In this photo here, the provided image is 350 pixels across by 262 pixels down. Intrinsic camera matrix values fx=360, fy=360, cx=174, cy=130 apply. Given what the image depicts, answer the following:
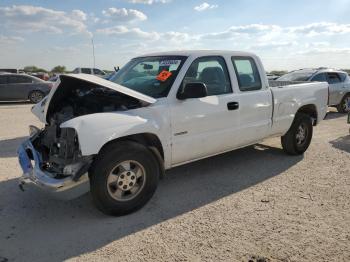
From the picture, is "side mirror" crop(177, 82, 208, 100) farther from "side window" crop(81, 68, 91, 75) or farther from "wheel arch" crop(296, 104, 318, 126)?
"side window" crop(81, 68, 91, 75)

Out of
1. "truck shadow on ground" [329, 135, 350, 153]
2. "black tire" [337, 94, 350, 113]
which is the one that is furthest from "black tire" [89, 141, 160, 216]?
"black tire" [337, 94, 350, 113]

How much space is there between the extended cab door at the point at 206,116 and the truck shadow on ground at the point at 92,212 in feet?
1.70

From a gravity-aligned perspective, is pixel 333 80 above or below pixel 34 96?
above

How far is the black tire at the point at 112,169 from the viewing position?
12.7ft

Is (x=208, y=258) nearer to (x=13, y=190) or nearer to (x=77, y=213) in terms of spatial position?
(x=77, y=213)

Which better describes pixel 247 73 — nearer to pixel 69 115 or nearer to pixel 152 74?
pixel 152 74

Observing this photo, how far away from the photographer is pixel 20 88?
17.1m

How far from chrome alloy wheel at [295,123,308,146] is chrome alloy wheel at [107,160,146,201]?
11.8 feet

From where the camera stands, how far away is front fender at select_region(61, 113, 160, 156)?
12.1ft

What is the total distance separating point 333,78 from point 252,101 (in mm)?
8496

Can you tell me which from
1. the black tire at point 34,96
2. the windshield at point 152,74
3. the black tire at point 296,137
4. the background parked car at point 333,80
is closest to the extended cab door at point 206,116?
the windshield at point 152,74

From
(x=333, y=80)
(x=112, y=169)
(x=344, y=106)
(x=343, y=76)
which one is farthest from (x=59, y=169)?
(x=343, y=76)

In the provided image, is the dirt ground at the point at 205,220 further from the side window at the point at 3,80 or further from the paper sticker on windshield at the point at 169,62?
the side window at the point at 3,80

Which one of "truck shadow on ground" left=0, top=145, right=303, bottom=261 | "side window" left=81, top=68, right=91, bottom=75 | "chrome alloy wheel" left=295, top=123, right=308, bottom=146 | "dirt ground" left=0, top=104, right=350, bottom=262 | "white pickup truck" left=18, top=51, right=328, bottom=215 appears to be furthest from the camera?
"side window" left=81, top=68, right=91, bottom=75
